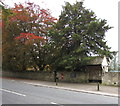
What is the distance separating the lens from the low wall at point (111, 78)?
59.6ft

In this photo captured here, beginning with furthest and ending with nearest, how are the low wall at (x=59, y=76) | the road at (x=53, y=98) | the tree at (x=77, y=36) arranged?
1. the low wall at (x=59, y=76)
2. the tree at (x=77, y=36)
3. the road at (x=53, y=98)

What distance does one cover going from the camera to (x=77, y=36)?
19.9 meters

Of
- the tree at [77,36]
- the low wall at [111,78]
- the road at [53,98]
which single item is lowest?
the road at [53,98]

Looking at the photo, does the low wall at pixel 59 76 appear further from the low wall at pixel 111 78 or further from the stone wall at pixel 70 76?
the low wall at pixel 111 78

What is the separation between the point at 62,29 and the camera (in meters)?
21.7

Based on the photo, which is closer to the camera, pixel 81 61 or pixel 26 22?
pixel 81 61

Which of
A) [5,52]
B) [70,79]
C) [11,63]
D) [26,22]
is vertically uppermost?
[26,22]

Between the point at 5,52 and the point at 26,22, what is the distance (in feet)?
22.5

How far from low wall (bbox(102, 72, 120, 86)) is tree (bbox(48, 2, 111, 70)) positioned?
8.85ft

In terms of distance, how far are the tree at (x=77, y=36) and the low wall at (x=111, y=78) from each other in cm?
270

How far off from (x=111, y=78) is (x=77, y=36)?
21.6 feet

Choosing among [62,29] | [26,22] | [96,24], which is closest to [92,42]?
[96,24]

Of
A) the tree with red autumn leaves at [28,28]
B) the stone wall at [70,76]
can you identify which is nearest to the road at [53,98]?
the stone wall at [70,76]

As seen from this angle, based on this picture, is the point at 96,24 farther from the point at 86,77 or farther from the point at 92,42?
the point at 86,77
